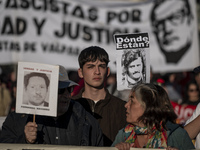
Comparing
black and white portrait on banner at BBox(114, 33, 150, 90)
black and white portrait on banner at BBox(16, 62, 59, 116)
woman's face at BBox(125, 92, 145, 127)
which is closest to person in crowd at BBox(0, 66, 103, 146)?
black and white portrait on banner at BBox(16, 62, 59, 116)

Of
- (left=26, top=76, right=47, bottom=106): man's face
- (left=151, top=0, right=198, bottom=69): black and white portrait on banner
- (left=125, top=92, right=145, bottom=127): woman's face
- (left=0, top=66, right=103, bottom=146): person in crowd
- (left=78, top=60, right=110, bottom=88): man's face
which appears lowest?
(left=0, top=66, right=103, bottom=146): person in crowd

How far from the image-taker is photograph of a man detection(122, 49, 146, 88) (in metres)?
4.77

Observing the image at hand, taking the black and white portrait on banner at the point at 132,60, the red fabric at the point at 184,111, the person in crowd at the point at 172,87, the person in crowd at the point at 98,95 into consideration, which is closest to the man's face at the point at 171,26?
the red fabric at the point at 184,111

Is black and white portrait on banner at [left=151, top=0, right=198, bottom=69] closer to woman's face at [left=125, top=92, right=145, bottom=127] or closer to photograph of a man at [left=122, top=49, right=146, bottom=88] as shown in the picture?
photograph of a man at [left=122, top=49, right=146, bottom=88]

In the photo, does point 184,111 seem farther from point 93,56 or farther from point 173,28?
point 93,56

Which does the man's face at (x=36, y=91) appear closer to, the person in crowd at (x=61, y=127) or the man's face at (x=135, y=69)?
the person in crowd at (x=61, y=127)

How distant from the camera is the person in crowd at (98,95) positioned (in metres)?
4.55

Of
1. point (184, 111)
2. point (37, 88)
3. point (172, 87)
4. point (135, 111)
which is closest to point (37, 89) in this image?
point (37, 88)

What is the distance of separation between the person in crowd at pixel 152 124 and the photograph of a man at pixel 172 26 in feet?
13.0

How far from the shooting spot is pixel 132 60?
15.7ft

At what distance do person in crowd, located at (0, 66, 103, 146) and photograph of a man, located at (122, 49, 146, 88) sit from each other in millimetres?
1023

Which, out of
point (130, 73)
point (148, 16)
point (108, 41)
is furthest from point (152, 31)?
point (130, 73)

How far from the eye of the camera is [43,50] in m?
7.58

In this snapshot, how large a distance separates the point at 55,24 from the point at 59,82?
12.9 ft
